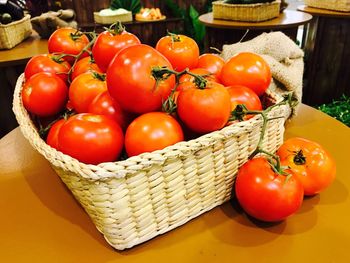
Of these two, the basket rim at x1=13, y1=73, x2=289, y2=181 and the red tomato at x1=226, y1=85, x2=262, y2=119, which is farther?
the red tomato at x1=226, y1=85, x2=262, y2=119

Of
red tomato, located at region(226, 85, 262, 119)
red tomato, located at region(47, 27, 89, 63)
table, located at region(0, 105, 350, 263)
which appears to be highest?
red tomato, located at region(47, 27, 89, 63)

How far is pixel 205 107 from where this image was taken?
0.57 metres

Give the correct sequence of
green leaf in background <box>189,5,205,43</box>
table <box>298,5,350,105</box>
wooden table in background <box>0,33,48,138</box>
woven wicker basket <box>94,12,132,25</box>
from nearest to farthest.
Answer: wooden table in background <box>0,33,48,138</box>
table <box>298,5,350,105</box>
woven wicker basket <box>94,12,132,25</box>
green leaf in background <box>189,5,205,43</box>

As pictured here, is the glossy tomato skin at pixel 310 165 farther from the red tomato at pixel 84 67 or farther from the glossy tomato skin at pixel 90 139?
the red tomato at pixel 84 67

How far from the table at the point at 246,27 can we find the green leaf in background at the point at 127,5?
1.84 meters

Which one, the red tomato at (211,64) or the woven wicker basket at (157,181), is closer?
the woven wicker basket at (157,181)

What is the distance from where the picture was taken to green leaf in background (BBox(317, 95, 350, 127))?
2331 millimetres

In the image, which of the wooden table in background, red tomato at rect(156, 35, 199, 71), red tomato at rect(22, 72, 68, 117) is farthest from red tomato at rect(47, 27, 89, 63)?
the wooden table in background

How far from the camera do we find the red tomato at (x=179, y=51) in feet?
2.51

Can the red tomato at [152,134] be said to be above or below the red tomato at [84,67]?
below

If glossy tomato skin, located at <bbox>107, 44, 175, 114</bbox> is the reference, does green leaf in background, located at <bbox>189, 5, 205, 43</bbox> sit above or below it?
below

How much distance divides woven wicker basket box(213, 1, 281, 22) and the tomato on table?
6.51 ft

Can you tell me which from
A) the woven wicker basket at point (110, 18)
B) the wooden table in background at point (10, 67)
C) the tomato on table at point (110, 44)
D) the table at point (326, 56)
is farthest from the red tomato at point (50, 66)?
the woven wicker basket at point (110, 18)

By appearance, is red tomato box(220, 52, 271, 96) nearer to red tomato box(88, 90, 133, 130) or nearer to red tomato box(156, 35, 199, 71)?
red tomato box(156, 35, 199, 71)
